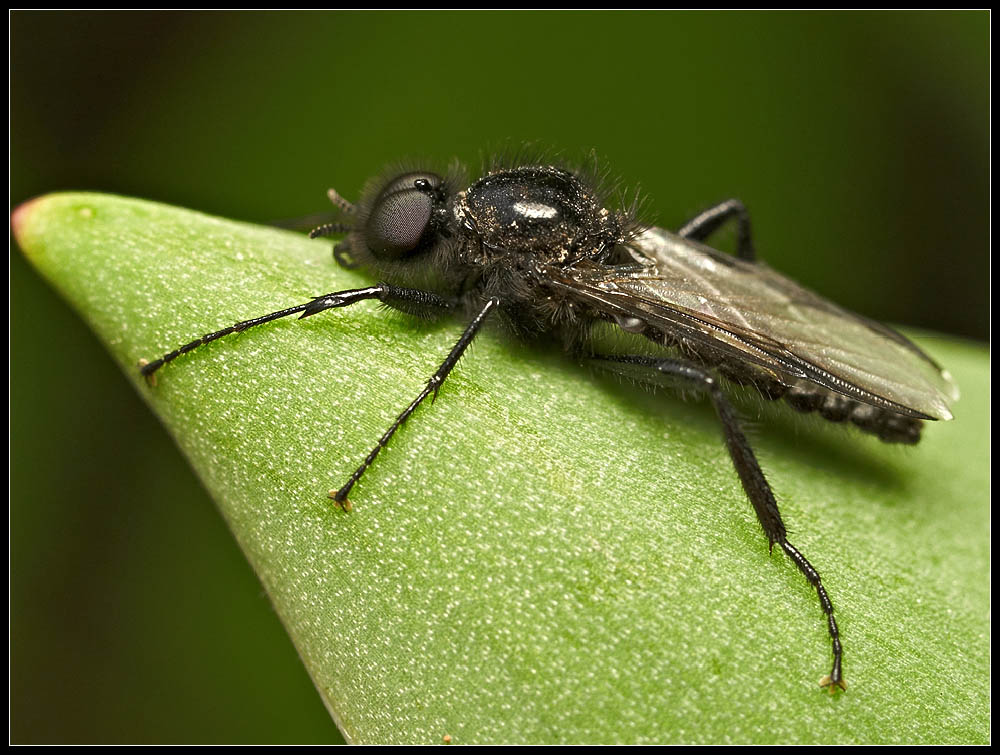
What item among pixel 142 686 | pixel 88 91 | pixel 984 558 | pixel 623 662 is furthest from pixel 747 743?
pixel 88 91

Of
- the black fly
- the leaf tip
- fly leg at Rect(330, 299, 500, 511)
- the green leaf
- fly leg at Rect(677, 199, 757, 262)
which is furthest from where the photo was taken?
fly leg at Rect(677, 199, 757, 262)

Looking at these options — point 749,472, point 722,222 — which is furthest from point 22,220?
point 722,222

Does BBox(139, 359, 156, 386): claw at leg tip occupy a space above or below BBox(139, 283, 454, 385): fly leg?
below

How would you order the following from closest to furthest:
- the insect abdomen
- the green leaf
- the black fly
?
1. the green leaf
2. the black fly
3. the insect abdomen

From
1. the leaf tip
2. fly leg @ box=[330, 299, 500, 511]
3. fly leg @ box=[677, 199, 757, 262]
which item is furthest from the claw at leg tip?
fly leg @ box=[677, 199, 757, 262]

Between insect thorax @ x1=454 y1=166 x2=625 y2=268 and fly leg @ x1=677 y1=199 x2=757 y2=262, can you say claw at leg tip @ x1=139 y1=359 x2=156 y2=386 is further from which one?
fly leg @ x1=677 y1=199 x2=757 y2=262
